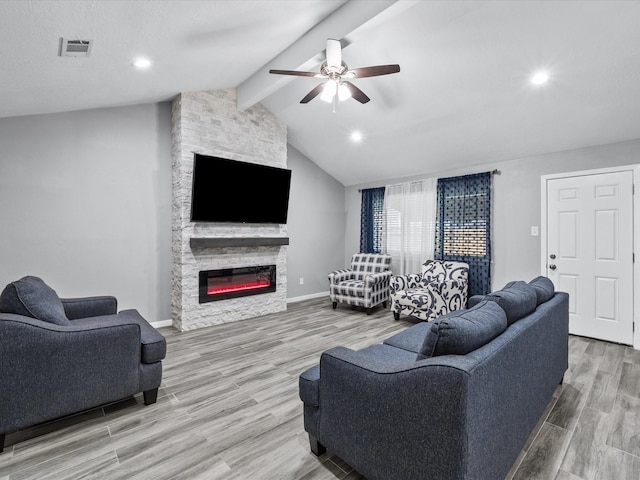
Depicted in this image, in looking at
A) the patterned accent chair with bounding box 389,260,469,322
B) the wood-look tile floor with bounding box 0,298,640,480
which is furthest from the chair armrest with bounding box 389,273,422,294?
the wood-look tile floor with bounding box 0,298,640,480

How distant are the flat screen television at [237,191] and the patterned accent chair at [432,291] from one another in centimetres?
222

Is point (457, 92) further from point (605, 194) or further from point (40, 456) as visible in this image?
point (40, 456)

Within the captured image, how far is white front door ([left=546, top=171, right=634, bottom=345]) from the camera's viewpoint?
11.9ft

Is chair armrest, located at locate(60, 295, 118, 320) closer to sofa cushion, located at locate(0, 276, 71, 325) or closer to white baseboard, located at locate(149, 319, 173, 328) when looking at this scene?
sofa cushion, located at locate(0, 276, 71, 325)

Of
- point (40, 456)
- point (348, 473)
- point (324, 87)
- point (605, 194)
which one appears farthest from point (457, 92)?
point (40, 456)

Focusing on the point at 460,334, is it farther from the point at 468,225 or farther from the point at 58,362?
the point at 468,225

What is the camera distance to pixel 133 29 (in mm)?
2230

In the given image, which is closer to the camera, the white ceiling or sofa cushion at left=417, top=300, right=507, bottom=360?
sofa cushion at left=417, top=300, right=507, bottom=360

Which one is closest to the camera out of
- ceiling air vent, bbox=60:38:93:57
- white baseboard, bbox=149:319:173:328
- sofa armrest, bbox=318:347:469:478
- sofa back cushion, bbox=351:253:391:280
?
sofa armrest, bbox=318:347:469:478

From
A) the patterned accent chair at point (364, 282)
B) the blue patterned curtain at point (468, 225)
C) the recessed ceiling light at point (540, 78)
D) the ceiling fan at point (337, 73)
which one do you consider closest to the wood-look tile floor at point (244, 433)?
the blue patterned curtain at point (468, 225)

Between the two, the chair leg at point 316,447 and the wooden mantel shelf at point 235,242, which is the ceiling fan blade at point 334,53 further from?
the chair leg at point 316,447

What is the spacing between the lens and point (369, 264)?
5.79m

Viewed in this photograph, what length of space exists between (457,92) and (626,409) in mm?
3318

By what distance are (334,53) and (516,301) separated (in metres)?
2.40
